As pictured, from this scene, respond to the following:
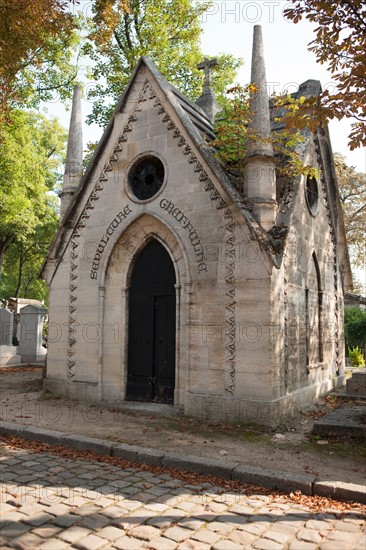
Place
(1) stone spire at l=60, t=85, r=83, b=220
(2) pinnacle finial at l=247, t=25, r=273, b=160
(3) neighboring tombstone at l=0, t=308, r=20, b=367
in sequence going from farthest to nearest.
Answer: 1. (3) neighboring tombstone at l=0, t=308, r=20, b=367
2. (1) stone spire at l=60, t=85, r=83, b=220
3. (2) pinnacle finial at l=247, t=25, r=273, b=160

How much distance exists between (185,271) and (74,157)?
5.18 metres

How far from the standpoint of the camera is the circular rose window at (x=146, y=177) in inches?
390

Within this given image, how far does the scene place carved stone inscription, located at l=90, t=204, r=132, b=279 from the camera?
395 inches

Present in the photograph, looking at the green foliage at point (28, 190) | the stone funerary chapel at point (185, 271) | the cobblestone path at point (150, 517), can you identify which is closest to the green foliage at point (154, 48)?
the green foliage at point (28, 190)

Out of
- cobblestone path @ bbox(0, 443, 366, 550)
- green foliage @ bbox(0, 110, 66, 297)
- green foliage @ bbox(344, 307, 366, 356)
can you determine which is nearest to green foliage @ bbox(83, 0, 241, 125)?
green foliage @ bbox(0, 110, 66, 297)

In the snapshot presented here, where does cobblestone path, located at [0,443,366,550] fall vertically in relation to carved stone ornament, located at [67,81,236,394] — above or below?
below

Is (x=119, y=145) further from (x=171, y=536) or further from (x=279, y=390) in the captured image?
(x=171, y=536)

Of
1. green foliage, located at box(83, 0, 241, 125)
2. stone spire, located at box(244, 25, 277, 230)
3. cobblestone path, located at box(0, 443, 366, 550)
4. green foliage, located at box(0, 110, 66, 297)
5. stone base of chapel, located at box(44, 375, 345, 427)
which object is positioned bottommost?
cobblestone path, located at box(0, 443, 366, 550)

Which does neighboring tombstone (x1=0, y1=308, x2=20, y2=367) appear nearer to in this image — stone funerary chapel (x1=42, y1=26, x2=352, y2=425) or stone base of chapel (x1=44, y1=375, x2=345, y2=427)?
stone funerary chapel (x1=42, y1=26, x2=352, y2=425)

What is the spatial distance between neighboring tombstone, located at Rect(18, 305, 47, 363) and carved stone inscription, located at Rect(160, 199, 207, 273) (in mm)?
11478

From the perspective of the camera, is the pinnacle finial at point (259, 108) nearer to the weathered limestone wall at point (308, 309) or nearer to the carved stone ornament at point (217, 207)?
the carved stone ornament at point (217, 207)

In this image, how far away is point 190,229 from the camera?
29.6 feet

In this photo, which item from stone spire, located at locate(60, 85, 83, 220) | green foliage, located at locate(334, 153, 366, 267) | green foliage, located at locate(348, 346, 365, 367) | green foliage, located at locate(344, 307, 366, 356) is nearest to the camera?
stone spire, located at locate(60, 85, 83, 220)

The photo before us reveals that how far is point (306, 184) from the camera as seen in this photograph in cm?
1102
